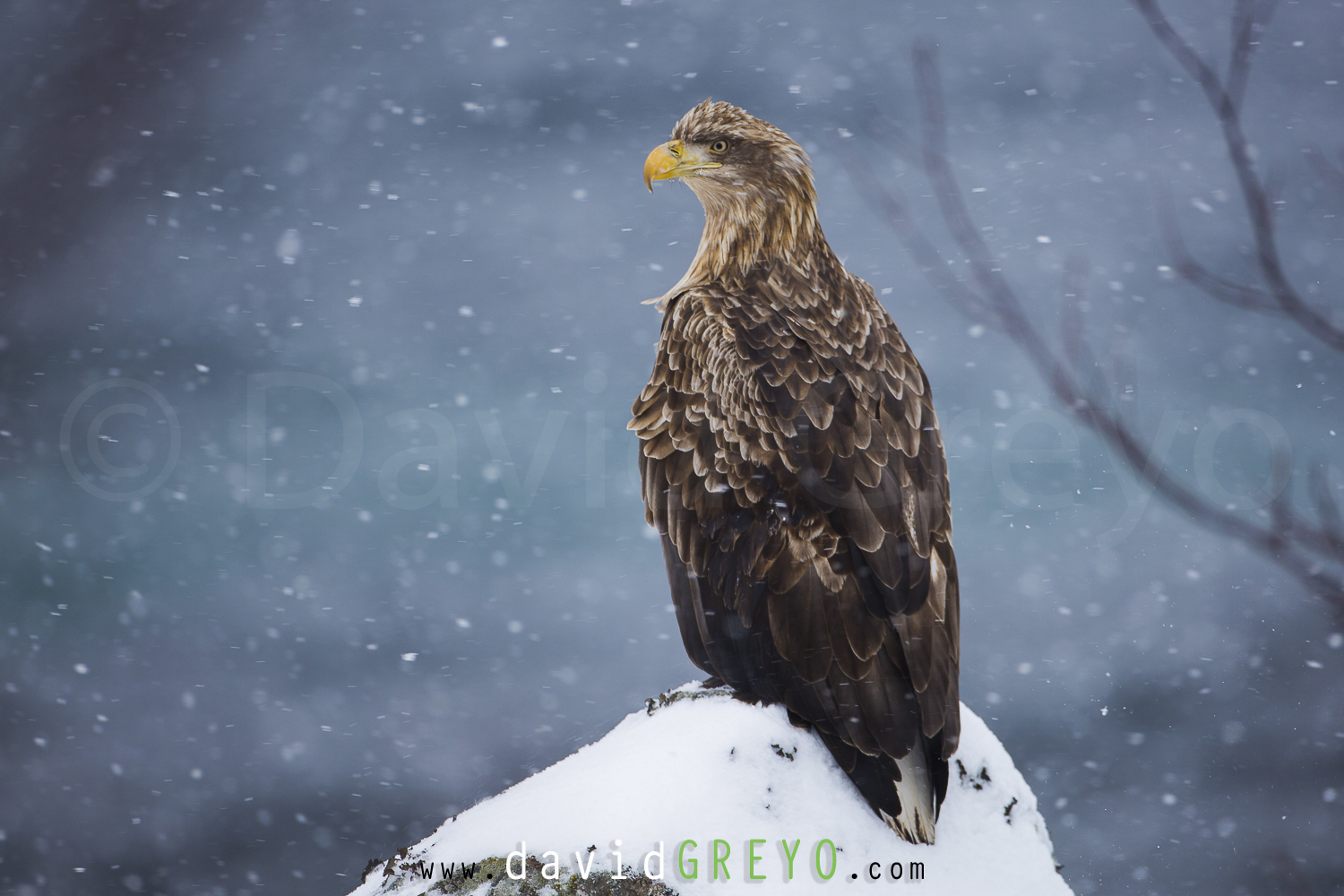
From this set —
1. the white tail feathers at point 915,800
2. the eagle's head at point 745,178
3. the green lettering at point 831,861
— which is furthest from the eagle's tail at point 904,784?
the eagle's head at point 745,178

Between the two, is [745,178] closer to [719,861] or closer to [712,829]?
[712,829]

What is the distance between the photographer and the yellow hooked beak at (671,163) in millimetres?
4387

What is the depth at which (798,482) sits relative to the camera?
3570 millimetres

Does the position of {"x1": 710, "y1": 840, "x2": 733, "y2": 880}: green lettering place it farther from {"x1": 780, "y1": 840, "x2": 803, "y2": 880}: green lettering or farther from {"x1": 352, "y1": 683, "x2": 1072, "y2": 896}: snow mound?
{"x1": 780, "y1": 840, "x2": 803, "y2": 880}: green lettering

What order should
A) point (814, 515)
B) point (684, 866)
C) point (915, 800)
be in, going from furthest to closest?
point (814, 515), point (915, 800), point (684, 866)

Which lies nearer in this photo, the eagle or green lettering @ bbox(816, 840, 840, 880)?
green lettering @ bbox(816, 840, 840, 880)

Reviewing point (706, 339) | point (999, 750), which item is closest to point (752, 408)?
point (706, 339)

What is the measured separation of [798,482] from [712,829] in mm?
1325

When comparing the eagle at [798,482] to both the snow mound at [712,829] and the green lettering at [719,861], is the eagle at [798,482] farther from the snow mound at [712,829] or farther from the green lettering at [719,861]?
the green lettering at [719,861]

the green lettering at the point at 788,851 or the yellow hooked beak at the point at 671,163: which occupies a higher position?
the yellow hooked beak at the point at 671,163

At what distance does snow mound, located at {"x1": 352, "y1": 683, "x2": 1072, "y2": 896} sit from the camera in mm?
3004

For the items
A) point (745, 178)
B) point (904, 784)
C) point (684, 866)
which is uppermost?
point (745, 178)

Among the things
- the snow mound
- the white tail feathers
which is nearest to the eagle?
the white tail feathers

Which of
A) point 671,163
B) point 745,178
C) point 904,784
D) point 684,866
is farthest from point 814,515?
point 671,163
